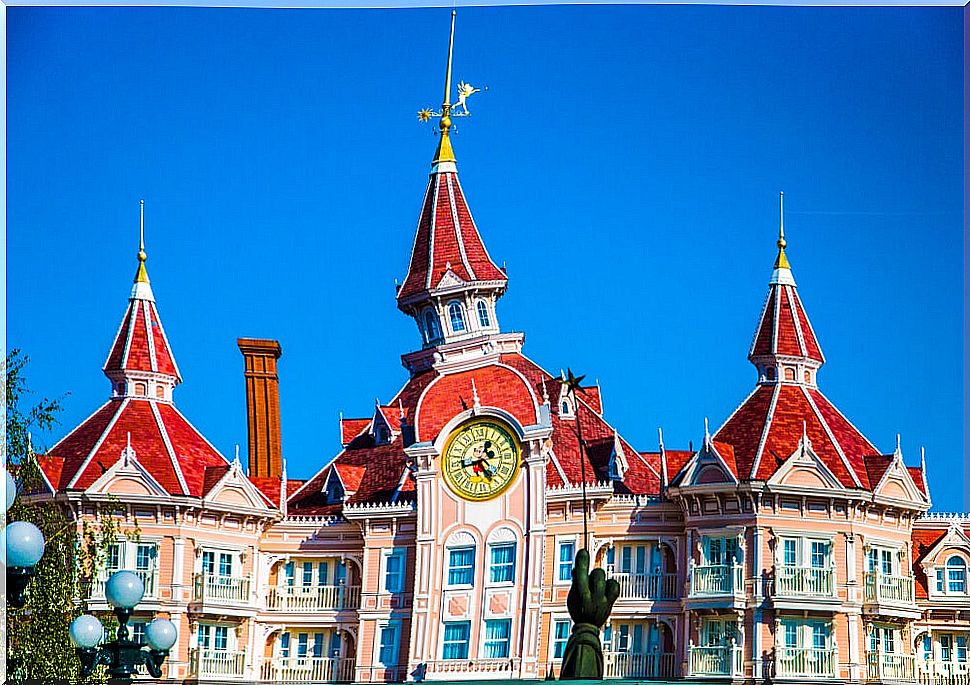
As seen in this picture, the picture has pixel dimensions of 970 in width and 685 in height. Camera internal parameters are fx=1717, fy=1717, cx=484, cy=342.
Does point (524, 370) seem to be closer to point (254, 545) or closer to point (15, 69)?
point (254, 545)

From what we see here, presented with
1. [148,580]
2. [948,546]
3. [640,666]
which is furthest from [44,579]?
[948,546]

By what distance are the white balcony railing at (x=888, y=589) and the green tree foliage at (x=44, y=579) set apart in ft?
22.3

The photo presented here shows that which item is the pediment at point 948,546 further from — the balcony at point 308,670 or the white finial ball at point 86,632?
the white finial ball at point 86,632

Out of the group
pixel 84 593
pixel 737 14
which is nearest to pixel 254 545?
pixel 84 593

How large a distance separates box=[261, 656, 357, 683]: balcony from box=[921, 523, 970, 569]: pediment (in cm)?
548

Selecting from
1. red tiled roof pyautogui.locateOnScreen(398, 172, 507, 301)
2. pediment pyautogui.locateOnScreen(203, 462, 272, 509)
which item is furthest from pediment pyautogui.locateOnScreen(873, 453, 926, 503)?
pediment pyautogui.locateOnScreen(203, 462, 272, 509)

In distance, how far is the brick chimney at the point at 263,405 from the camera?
1589 centimetres

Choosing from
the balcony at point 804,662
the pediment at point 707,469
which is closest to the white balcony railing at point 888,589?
the balcony at point 804,662

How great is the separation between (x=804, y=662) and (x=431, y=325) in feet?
15.1

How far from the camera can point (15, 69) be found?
48.6 ft

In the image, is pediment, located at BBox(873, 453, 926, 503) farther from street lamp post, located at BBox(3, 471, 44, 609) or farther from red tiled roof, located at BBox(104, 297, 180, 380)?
street lamp post, located at BBox(3, 471, 44, 609)

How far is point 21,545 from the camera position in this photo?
7484 mm

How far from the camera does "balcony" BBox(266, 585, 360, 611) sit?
1634 centimetres

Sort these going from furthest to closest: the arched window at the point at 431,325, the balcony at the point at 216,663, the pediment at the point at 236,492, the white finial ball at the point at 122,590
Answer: the pediment at the point at 236,492, the arched window at the point at 431,325, the balcony at the point at 216,663, the white finial ball at the point at 122,590
